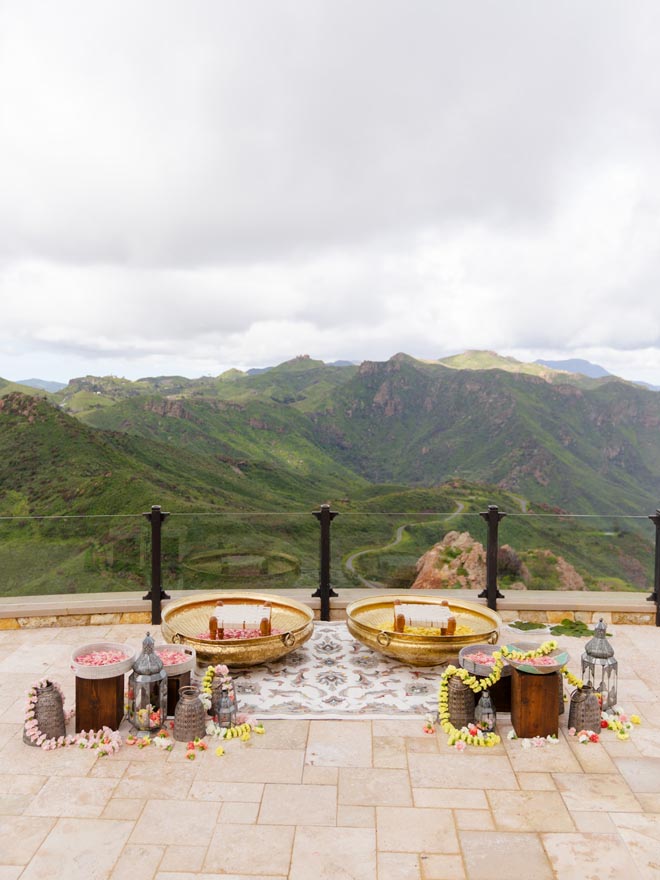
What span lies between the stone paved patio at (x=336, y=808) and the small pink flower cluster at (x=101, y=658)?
49cm

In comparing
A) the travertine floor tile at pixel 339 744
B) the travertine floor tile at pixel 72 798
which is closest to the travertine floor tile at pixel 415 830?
the travertine floor tile at pixel 339 744

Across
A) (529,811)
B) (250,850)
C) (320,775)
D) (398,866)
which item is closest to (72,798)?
(250,850)

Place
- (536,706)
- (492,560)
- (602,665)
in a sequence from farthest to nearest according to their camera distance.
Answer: (492,560), (602,665), (536,706)

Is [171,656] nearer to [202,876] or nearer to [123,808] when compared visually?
[123,808]

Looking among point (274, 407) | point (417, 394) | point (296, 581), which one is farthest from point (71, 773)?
point (417, 394)

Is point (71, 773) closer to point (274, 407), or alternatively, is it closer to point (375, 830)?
point (375, 830)

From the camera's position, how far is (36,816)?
10.2ft

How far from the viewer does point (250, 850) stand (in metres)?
2.87

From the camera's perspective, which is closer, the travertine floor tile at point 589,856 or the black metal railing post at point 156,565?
the travertine floor tile at point 589,856

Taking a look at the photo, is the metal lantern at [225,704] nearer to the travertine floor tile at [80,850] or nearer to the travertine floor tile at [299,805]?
the travertine floor tile at [299,805]

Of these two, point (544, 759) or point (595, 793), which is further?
point (544, 759)

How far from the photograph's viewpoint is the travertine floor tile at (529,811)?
3.06m

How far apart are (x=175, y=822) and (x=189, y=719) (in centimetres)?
81

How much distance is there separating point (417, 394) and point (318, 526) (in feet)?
417
